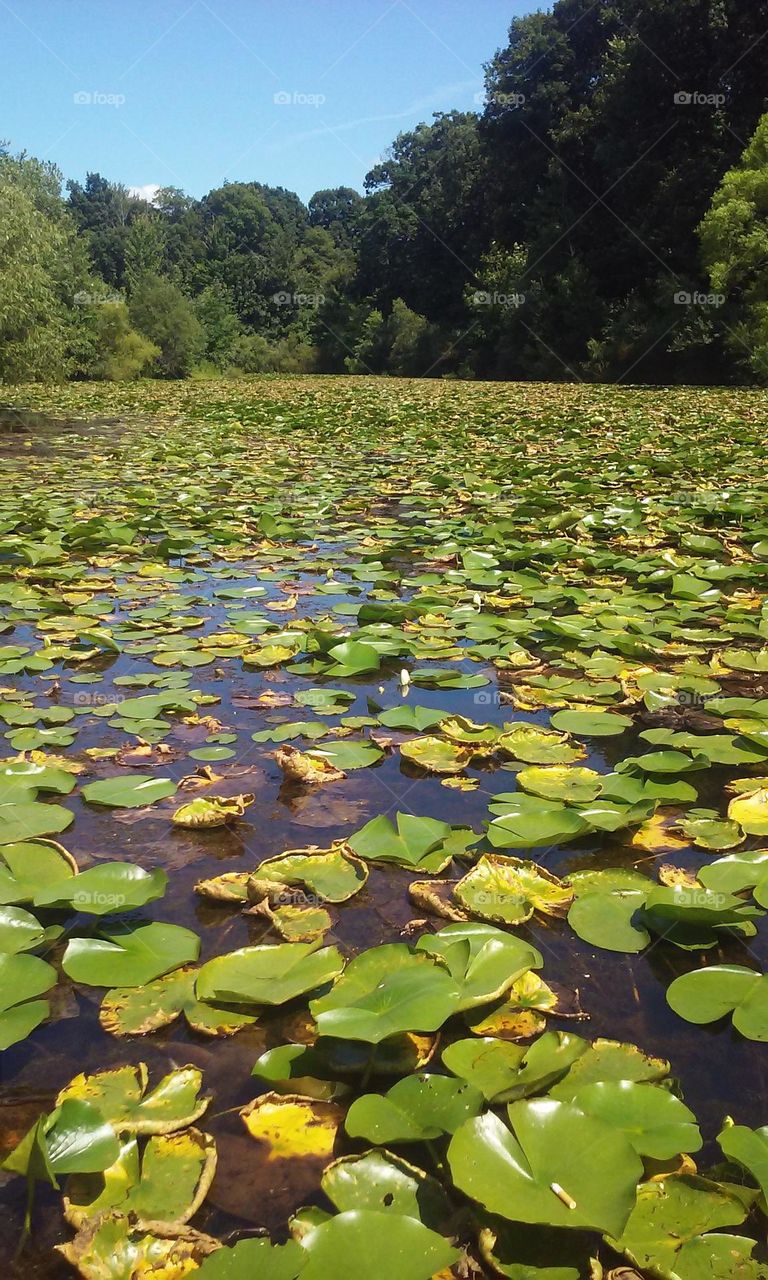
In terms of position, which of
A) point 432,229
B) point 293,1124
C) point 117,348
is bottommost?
point 293,1124

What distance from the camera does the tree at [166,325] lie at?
3030cm

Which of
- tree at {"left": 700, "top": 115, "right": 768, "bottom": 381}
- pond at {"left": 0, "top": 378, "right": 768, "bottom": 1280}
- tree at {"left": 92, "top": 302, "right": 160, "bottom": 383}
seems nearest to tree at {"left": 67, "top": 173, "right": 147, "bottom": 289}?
tree at {"left": 92, "top": 302, "right": 160, "bottom": 383}

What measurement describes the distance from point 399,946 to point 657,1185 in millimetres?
363

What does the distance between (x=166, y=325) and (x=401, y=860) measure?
32.2 m

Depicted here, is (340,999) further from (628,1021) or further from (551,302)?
(551,302)

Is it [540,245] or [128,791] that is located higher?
[540,245]

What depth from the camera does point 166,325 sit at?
30422 mm

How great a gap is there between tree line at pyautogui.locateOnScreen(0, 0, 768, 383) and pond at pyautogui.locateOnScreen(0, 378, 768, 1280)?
10.9m

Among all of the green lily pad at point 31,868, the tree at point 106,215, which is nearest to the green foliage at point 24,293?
the green lily pad at point 31,868

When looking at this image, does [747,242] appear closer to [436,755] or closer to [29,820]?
[436,755]

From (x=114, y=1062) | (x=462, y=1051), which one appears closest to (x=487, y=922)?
(x=462, y=1051)

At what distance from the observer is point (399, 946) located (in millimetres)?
1020

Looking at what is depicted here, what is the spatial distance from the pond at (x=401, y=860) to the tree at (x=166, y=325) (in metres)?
29.4

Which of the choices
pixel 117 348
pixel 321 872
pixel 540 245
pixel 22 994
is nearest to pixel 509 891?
pixel 321 872
